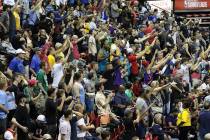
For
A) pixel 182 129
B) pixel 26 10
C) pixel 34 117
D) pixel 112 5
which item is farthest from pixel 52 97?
pixel 112 5

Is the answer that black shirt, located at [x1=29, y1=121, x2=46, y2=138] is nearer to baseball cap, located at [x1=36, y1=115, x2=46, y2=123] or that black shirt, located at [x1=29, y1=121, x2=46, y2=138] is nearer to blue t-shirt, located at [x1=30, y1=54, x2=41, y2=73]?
baseball cap, located at [x1=36, y1=115, x2=46, y2=123]

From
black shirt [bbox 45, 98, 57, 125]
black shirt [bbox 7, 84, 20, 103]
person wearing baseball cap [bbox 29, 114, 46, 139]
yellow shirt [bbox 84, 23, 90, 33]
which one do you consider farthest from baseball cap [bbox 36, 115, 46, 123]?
yellow shirt [bbox 84, 23, 90, 33]

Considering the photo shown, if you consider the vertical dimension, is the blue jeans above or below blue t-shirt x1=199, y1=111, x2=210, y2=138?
above

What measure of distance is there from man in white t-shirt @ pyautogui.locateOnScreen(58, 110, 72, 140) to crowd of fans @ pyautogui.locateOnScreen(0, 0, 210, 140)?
0.02 metres

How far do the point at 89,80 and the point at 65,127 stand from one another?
396 centimetres

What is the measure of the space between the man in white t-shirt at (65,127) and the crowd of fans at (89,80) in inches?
0.8

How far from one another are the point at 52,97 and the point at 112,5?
1420 centimetres

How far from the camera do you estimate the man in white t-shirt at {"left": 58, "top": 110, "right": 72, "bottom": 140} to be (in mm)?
13030

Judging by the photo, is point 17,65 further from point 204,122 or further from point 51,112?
point 204,122

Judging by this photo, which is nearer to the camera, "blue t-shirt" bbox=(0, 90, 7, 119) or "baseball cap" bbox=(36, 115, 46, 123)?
"blue t-shirt" bbox=(0, 90, 7, 119)

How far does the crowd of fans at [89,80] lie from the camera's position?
1360 centimetres

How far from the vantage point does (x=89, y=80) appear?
55.4ft

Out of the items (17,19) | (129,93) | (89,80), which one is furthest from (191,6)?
(89,80)

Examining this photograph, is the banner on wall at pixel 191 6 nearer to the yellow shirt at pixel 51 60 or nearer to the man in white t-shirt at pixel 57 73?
the yellow shirt at pixel 51 60
